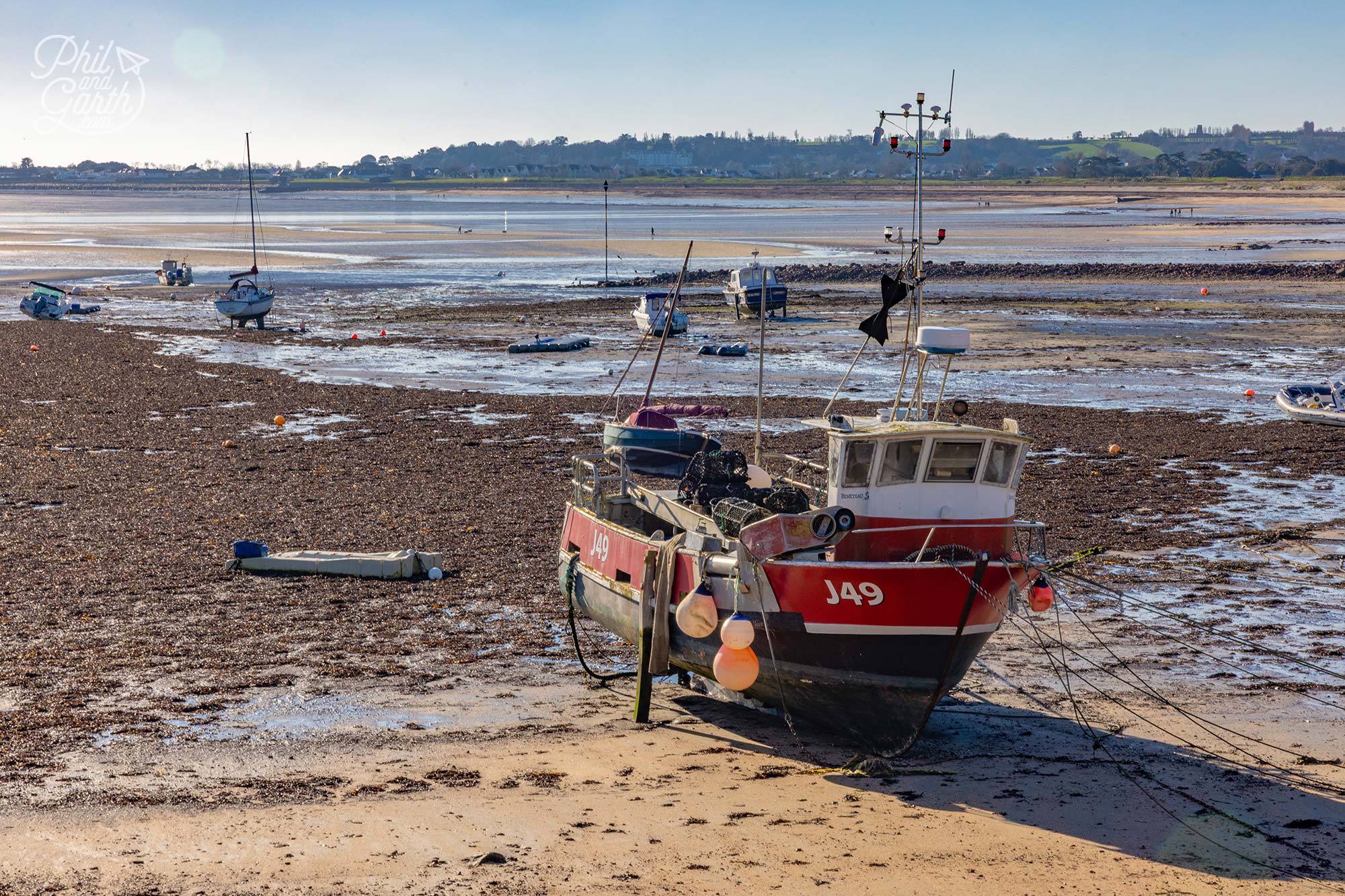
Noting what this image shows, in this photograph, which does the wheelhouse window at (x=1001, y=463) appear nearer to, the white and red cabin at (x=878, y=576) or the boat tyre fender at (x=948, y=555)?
the white and red cabin at (x=878, y=576)

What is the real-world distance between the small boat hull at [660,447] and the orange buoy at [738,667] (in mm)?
5277

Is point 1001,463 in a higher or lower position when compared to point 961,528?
higher

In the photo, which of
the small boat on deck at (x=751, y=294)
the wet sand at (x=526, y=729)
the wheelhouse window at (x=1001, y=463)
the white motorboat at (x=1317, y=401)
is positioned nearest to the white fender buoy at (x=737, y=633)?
the wet sand at (x=526, y=729)

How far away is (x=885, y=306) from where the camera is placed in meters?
14.7

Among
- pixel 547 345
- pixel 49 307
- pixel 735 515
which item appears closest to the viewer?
pixel 735 515

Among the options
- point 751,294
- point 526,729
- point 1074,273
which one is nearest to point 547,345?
point 751,294

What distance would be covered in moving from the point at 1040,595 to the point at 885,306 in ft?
11.9

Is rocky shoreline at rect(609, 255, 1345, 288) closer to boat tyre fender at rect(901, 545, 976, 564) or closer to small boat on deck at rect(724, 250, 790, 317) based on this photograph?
small boat on deck at rect(724, 250, 790, 317)

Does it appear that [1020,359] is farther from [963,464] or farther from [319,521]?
[963,464]

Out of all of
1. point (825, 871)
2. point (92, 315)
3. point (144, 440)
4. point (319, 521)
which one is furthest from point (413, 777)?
point (92, 315)

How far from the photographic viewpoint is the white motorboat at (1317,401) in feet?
96.5

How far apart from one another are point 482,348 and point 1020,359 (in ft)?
59.8

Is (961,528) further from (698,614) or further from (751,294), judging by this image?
(751,294)

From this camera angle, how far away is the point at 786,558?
13.2 meters
